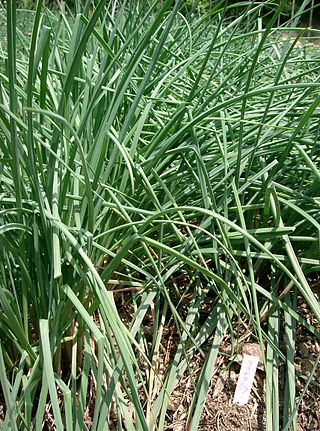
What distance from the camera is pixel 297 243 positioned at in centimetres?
114

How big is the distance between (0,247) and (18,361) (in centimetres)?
21

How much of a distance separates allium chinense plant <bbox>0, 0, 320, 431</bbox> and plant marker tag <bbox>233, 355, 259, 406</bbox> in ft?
0.15

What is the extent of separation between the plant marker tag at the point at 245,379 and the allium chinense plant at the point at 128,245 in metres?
0.05

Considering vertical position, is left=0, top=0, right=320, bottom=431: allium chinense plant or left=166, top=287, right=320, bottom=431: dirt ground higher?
left=0, top=0, right=320, bottom=431: allium chinense plant

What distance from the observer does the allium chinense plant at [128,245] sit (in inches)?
31.1

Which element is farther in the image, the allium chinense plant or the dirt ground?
the dirt ground

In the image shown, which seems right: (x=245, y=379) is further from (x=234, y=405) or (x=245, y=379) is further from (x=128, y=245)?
(x=128, y=245)

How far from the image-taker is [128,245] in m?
0.82

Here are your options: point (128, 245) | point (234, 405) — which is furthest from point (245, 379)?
point (128, 245)

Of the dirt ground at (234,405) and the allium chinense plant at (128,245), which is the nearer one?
the allium chinense plant at (128,245)

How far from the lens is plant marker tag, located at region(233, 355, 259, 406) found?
97 cm

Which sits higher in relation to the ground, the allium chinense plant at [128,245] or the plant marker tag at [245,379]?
the allium chinense plant at [128,245]

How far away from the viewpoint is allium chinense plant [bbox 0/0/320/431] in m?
0.79

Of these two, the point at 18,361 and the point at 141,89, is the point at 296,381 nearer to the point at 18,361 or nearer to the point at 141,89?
the point at 18,361
